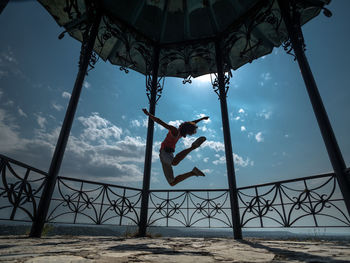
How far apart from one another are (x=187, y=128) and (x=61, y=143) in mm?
3099

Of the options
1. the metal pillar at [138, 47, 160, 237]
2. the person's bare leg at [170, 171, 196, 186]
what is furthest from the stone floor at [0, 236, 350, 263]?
A: the metal pillar at [138, 47, 160, 237]

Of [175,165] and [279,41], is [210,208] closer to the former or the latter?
[175,165]

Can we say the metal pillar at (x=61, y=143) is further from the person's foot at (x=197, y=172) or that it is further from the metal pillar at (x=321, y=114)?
the metal pillar at (x=321, y=114)

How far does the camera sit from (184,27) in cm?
712

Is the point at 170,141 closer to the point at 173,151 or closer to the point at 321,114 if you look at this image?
the point at 173,151

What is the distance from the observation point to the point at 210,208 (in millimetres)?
6137

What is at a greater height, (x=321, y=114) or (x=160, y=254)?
(x=321, y=114)

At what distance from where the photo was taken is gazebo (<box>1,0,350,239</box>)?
4.89 meters

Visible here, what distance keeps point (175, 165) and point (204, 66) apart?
5094mm

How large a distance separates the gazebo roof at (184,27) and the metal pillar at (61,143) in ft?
2.32

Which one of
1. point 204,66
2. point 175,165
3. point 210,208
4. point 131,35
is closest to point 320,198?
point 210,208

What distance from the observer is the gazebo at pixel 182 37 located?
4.89 m

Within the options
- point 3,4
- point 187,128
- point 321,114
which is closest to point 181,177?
point 187,128

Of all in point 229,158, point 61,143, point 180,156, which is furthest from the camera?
point 229,158
